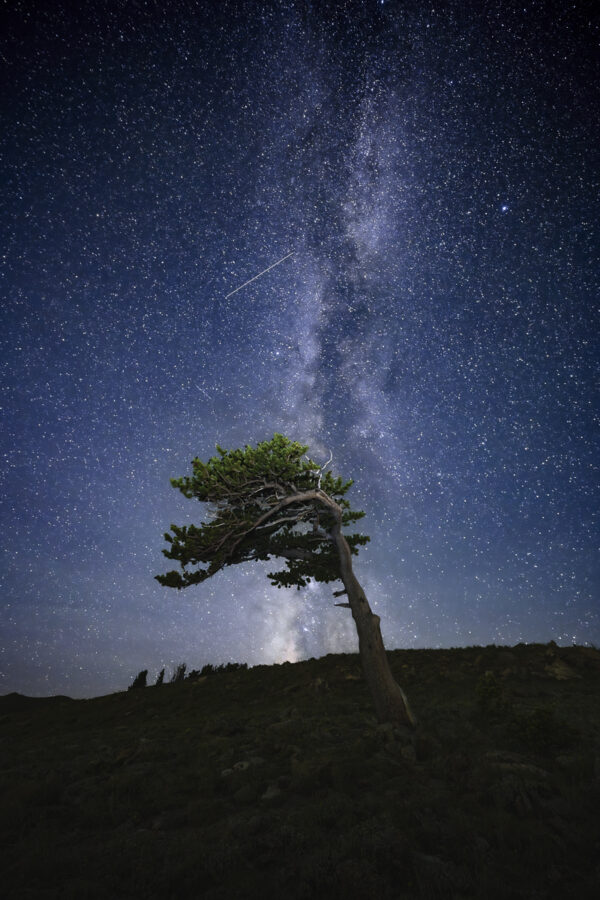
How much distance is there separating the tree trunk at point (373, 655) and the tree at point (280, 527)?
0.02 m

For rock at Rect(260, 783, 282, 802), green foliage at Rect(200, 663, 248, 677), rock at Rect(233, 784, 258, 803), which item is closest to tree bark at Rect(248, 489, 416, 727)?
rock at Rect(260, 783, 282, 802)

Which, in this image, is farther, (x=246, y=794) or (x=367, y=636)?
(x=367, y=636)

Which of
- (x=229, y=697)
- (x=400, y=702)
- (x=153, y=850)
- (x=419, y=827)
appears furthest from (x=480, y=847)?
(x=229, y=697)

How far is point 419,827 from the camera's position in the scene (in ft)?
18.6

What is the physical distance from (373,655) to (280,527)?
5.30 meters

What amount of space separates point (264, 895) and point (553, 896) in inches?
124

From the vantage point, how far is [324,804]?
21.0 ft

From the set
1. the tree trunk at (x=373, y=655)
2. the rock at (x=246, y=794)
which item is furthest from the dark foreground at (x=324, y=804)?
the tree trunk at (x=373, y=655)

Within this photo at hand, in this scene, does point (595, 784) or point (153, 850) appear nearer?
point (153, 850)

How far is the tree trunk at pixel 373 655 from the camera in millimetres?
10375

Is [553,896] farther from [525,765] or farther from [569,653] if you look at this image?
[569,653]

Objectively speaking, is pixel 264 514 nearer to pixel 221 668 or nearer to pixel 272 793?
pixel 272 793

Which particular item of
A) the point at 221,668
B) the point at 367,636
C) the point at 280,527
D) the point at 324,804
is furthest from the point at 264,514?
the point at 221,668

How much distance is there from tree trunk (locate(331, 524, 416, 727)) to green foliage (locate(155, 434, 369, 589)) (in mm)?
1179
